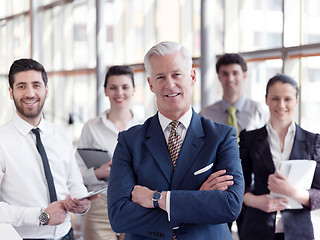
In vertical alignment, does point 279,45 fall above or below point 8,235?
above

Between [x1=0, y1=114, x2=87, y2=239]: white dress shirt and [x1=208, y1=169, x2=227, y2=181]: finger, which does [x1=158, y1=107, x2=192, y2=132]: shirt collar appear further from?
[x1=0, y1=114, x2=87, y2=239]: white dress shirt

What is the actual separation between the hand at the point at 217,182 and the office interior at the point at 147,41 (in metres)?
1.26

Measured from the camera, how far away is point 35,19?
37.0ft

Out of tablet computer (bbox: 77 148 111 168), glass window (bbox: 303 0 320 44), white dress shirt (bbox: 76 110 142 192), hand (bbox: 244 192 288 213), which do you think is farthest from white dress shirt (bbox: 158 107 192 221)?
glass window (bbox: 303 0 320 44)

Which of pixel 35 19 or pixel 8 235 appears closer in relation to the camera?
pixel 8 235

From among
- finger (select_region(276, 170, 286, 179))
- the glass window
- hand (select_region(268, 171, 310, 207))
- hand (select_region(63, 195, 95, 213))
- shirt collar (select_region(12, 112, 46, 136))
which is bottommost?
hand (select_region(63, 195, 95, 213))

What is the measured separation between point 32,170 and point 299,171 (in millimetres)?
1614

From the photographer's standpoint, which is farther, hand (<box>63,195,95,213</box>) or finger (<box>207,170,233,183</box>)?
hand (<box>63,195,95,213</box>)

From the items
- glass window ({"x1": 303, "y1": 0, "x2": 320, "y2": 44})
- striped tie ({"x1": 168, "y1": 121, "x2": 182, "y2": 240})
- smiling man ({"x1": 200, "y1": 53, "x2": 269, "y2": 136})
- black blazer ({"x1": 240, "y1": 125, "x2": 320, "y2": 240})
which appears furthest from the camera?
glass window ({"x1": 303, "y1": 0, "x2": 320, "y2": 44})

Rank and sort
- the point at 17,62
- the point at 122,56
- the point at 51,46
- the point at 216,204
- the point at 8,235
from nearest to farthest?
the point at 216,204, the point at 8,235, the point at 17,62, the point at 122,56, the point at 51,46

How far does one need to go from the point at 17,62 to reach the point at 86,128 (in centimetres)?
117

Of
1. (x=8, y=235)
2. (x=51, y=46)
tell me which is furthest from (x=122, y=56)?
(x=8, y=235)

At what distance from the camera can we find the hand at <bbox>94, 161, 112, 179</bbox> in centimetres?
346

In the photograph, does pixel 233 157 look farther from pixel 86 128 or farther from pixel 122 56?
pixel 122 56
